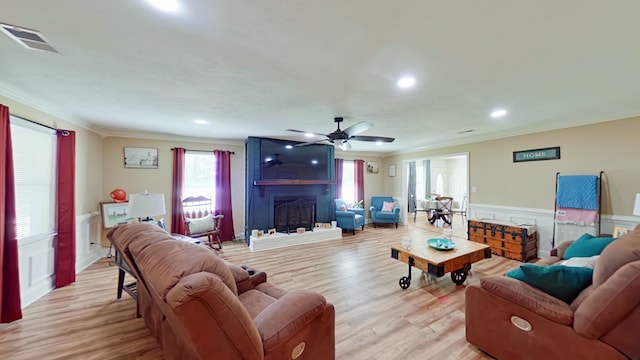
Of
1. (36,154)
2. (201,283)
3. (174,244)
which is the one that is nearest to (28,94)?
(36,154)

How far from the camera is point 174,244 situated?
4.82 ft

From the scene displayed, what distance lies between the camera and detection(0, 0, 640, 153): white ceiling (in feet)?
4.67

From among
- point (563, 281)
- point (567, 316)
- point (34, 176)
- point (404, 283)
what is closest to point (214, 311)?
point (567, 316)

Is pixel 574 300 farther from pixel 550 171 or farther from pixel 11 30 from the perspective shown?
pixel 11 30

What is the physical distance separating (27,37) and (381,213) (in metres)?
7.05

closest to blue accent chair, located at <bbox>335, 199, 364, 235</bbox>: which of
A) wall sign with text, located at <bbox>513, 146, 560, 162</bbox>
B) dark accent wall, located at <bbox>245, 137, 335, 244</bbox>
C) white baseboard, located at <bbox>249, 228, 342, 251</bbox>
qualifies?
dark accent wall, located at <bbox>245, 137, 335, 244</bbox>

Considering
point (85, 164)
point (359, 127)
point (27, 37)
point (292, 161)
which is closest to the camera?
point (27, 37)

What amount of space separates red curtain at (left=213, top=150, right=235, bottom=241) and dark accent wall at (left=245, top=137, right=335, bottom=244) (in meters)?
0.46

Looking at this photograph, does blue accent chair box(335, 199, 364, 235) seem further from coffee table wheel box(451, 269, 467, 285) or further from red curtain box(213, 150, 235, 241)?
coffee table wheel box(451, 269, 467, 285)

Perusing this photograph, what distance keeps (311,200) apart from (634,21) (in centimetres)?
534

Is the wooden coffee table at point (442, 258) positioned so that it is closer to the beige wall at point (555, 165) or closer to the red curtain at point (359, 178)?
the beige wall at point (555, 165)

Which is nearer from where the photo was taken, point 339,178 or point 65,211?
point 65,211

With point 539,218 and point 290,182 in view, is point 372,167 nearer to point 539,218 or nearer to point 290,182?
point 290,182

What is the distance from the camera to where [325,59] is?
6.47ft
